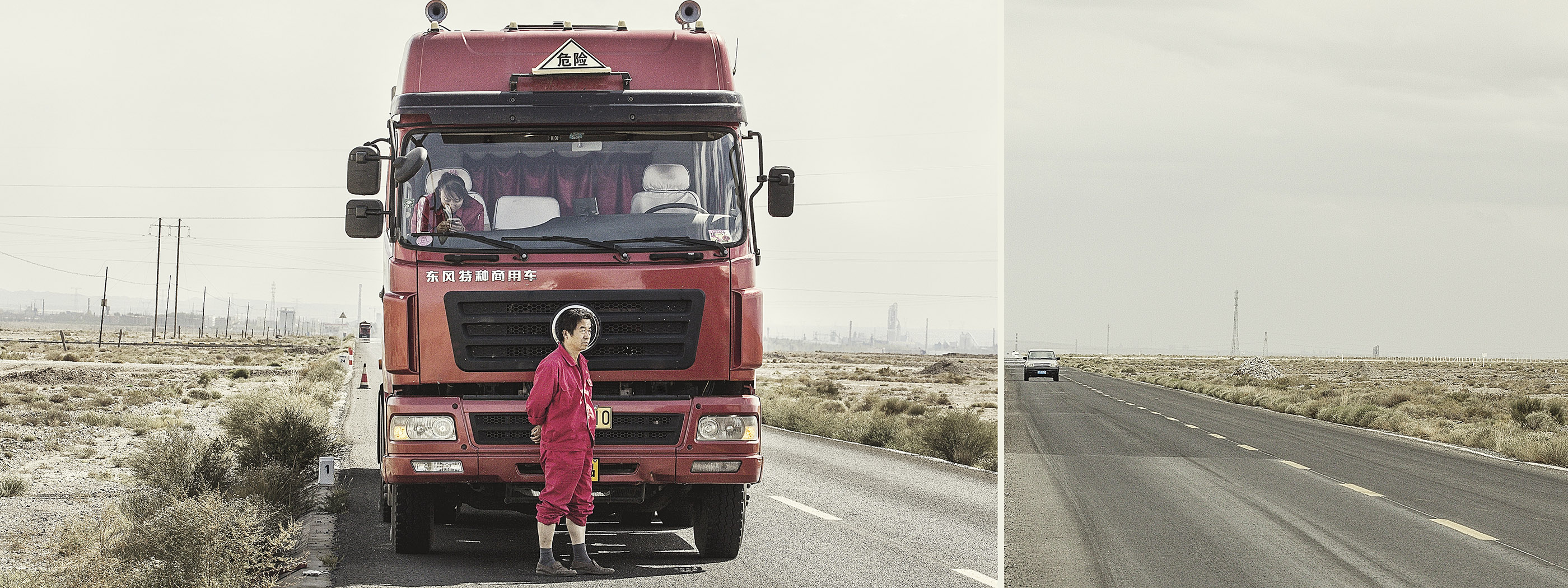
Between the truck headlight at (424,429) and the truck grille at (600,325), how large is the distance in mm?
356

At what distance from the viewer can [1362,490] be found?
19219 millimetres

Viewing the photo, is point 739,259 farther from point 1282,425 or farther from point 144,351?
point 144,351

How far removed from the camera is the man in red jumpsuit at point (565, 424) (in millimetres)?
7184

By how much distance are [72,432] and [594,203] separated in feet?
73.4

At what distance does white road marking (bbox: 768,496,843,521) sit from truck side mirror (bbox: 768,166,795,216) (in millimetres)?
3920

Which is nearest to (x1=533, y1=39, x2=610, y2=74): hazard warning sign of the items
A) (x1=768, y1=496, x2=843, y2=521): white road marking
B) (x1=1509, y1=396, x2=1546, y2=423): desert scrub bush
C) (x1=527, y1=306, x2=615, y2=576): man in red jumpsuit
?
(x1=527, y1=306, x2=615, y2=576): man in red jumpsuit

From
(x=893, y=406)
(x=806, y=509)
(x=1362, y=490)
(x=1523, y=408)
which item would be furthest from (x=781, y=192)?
(x=1523, y=408)

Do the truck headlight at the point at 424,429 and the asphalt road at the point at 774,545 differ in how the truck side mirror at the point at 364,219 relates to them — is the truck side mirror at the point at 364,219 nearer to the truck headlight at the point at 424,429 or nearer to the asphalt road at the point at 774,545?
the truck headlight at the point at 424,429

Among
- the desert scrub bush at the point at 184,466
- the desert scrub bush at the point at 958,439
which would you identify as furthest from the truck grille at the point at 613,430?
the desert scrub bush at the point at 958,439

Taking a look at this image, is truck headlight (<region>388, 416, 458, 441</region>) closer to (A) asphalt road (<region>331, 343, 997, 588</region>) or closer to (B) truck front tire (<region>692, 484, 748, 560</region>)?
(A) asphalt road (<region>331, 343, 997, 588</region>)

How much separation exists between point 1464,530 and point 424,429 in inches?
486

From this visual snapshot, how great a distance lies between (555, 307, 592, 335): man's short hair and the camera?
7242 mm

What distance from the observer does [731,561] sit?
877 centimetres

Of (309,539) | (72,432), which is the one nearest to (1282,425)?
(72,432)
